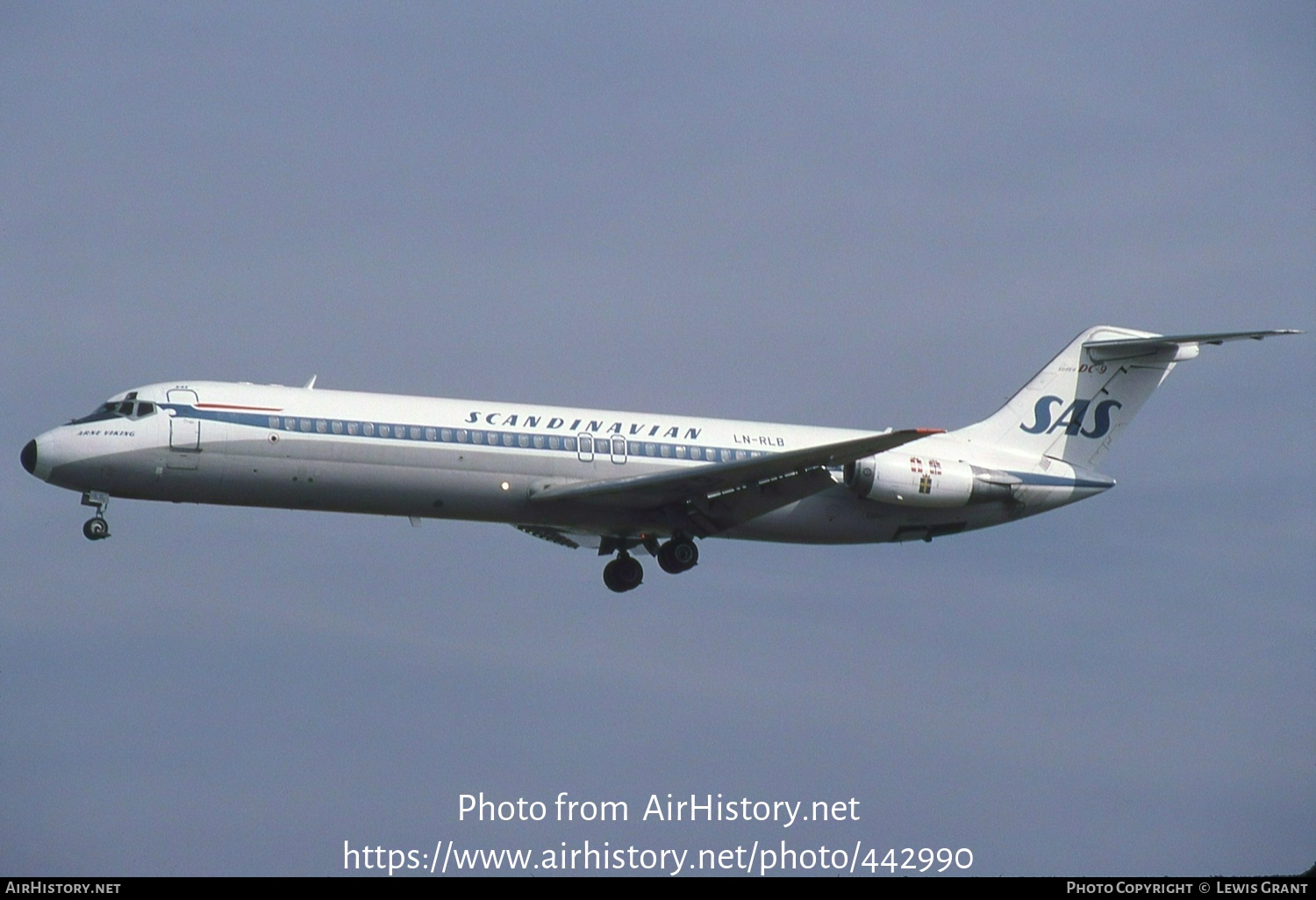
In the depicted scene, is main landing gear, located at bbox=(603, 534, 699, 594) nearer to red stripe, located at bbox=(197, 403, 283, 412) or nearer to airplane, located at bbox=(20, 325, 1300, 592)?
airplane, located at bbox=(20, 325, 1300, 592)

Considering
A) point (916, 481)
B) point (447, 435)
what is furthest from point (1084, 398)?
point (447, 435)

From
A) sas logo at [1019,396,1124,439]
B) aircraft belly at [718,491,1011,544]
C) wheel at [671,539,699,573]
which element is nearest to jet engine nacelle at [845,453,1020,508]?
aircraft belly at [718,491,1011,544]

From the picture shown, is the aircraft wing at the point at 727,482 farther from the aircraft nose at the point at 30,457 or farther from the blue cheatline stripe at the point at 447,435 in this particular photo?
the aircraft nose at the point at 30,457

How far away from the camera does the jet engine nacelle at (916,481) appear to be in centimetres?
3941

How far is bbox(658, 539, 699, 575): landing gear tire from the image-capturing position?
130 feet

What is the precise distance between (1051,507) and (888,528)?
3.91m

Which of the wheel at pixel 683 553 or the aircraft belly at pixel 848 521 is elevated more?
the aircraft belly at pixel 848 521

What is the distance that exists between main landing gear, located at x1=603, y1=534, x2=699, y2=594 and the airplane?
38mm

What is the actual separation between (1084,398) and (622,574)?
36.6ft

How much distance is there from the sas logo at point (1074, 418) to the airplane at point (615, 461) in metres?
0.04

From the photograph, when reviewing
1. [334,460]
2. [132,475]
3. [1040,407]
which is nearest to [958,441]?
[1040,407]

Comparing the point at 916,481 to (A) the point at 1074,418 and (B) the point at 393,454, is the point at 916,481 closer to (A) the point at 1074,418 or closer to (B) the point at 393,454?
(A) the point at 1074,418

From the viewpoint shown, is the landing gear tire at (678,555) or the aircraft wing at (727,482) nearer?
the aircraft wing at (727,482)

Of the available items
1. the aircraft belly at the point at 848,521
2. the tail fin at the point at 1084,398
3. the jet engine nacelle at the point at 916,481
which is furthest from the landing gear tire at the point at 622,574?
the tail fin at the point at 1084,398
